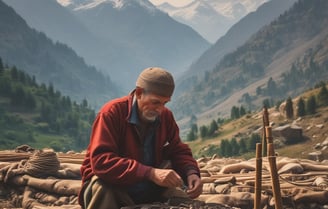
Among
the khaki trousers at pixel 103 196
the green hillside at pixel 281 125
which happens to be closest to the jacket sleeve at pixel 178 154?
the khaki trousers at pixel 103 196

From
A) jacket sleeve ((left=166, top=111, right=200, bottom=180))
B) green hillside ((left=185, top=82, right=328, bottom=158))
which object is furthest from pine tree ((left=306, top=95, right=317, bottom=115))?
jacket sleeve ((left=166, top=111, right=200, bottom=180))

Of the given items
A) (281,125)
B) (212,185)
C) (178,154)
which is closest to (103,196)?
(178,154)

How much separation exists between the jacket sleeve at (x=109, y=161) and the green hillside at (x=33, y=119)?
129 metres

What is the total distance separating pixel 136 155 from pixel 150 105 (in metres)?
0.56

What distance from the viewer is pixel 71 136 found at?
15400cm

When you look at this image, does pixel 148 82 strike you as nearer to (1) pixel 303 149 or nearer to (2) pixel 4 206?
(2) pixel 4 206

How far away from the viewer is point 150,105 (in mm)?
5422

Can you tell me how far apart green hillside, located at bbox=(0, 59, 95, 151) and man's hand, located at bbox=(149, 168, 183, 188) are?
129738 mm

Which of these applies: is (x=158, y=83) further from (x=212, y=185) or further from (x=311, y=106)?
(x=311, y=106)

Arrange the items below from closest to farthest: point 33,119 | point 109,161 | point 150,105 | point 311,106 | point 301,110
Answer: point 109,161 < point 150,105 < point 311,106 < point 301,110 < point 33,119

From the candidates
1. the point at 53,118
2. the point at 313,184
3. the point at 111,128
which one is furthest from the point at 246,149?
the point at 111,128

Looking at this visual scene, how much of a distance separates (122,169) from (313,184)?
7.04 metres

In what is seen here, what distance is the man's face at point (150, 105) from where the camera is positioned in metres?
5.38

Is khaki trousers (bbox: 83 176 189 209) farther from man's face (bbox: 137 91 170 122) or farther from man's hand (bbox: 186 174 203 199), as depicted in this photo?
man's face (bbox: 137 91 170 122)
